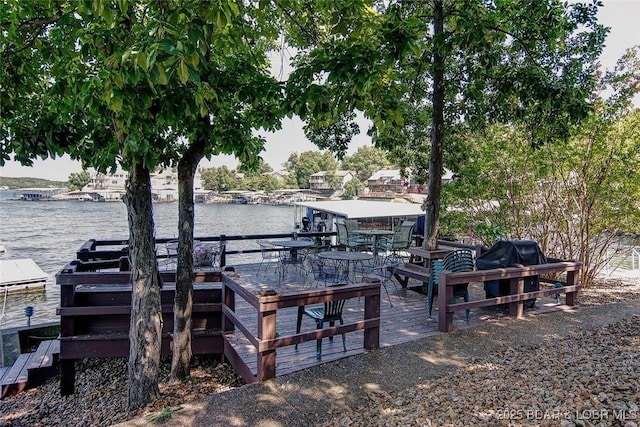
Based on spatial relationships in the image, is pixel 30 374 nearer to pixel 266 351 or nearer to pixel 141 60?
pixel 266 351

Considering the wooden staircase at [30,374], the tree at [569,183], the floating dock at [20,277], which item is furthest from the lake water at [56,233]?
the tree at [569,183]

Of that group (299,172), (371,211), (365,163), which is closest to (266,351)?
(371,211)

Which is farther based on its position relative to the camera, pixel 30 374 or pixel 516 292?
pixel 30 374

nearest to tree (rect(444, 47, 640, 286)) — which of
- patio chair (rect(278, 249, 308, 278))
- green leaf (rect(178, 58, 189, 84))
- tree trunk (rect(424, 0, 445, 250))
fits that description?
tree trunk (rect(424, 0, 445, 250))

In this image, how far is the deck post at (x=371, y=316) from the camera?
12.8 ft

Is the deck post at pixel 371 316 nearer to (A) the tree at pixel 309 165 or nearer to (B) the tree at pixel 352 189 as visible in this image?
(B) the tree at pixel 352 189

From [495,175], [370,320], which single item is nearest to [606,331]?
[370,320]

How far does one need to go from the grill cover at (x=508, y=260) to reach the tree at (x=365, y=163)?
67055 millimetres

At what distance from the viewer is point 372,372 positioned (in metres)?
3.38

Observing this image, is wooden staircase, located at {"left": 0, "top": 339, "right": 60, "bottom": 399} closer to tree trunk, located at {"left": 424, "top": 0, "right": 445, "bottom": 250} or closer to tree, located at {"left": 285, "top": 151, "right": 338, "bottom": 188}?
tree trunk, located at {"left": 424, "top": 0, "right": 445, "bottom": 250}

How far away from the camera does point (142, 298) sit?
3654mm

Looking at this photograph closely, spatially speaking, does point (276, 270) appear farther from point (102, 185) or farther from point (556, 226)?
point (102, 185)

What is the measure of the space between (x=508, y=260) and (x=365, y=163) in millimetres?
70917

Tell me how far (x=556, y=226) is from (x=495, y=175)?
1622 millimetres
